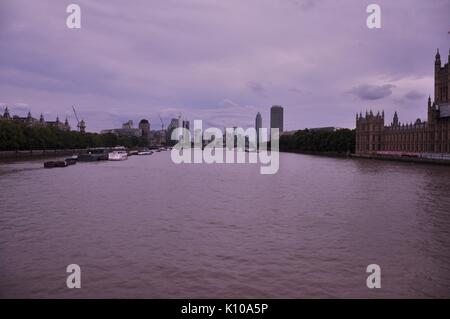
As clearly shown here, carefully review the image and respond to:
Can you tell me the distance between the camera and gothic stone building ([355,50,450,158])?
11913cm

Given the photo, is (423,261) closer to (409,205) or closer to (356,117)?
(409,205)

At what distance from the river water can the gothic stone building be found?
296 feet

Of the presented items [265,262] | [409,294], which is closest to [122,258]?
[265,262]

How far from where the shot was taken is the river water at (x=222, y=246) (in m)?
13.7

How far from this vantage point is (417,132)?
12838cm

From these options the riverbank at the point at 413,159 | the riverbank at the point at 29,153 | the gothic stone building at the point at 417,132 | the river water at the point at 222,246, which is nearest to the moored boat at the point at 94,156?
the riverbank at the point at 29,153

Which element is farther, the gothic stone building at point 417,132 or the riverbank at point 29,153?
the gothic stone building at point 417,132

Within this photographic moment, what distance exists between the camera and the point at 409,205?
104ft

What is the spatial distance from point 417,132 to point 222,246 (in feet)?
411

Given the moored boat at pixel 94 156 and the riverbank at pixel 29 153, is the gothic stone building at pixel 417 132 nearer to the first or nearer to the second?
the moored boat at pixel 94 156

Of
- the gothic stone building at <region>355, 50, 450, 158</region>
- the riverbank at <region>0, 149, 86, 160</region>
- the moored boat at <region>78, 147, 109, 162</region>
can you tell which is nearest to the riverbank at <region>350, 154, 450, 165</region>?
the gothic stone building at <region>355, 50, 450, 158</region>

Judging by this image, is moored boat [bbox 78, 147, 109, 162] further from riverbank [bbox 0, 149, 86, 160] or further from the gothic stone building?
the gothic stone building

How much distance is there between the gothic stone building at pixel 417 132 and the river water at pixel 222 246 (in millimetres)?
90245
